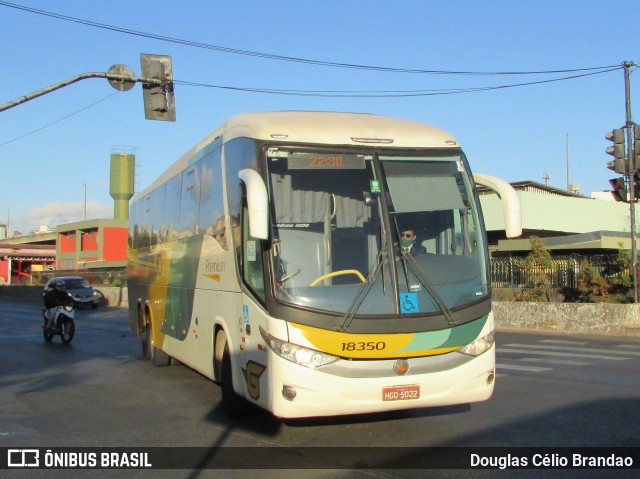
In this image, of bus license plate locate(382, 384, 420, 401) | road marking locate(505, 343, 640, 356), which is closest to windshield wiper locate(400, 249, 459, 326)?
bus license plate locate(382, 384, 420, 401)

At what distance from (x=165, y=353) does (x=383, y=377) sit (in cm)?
712

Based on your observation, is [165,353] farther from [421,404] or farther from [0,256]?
[0,256]

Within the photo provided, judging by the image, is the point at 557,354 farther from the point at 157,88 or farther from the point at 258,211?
the point at 157,88

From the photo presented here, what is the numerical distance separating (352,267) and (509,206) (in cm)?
187

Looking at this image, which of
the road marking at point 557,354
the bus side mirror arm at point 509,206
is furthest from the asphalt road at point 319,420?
the bus side mirror arm at point 509,206

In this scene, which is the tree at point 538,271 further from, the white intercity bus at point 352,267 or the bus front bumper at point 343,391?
the bus front bumper at point 343,391

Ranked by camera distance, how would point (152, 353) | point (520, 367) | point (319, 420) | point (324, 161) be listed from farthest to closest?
1. point (152, 353)
2. point (520, 367)
3. point (319, 420)
4. point (324, 161)

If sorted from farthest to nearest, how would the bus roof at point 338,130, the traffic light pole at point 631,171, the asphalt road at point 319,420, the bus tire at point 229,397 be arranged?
the traffic light pole at point 631,171
the bus tire at point 229,397
the bus roof at point 338,130
the asphalt road at point 319,420

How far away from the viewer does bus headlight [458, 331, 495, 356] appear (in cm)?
682

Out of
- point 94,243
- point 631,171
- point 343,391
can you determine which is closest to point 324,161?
point 343,391

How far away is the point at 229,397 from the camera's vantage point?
8102 millimetres

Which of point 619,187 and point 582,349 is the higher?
point 619,187

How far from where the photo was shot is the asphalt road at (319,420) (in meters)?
6.57

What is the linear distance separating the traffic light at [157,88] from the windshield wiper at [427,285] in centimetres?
1066
